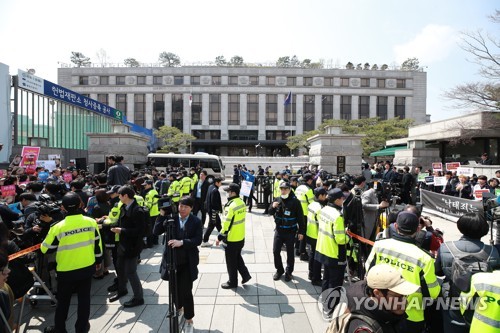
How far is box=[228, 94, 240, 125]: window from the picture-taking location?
56062 millimetres

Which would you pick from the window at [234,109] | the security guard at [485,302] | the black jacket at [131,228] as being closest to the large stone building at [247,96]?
the window at [234,109]

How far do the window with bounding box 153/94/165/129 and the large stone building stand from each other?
188 mm

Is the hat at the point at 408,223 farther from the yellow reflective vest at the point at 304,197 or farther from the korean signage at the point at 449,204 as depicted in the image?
the korean signage at the point at 449,204

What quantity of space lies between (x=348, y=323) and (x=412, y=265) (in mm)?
1373

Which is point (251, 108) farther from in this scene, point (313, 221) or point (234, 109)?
point (313, 221)

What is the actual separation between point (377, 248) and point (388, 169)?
10.5 m

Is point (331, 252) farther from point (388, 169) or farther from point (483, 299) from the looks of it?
point (388, 169)

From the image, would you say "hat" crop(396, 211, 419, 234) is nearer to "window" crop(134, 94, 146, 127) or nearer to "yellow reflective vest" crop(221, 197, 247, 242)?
"yellow reflective vest" crop(221, 197, 247, 242)

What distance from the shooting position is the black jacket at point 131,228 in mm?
4770

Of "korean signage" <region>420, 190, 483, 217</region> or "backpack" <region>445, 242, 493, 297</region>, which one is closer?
"backpack" <region>445, 242, 493, 297</region>

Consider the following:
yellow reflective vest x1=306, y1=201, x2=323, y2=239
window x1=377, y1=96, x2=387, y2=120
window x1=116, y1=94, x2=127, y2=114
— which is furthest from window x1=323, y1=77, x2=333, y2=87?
yellow reflective vest x1=306, y1=201, x2=323, y2=239

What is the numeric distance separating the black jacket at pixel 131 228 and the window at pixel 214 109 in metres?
52.3

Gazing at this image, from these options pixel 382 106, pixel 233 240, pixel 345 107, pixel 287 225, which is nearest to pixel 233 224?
pixel 233 240

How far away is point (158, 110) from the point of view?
55.8m
